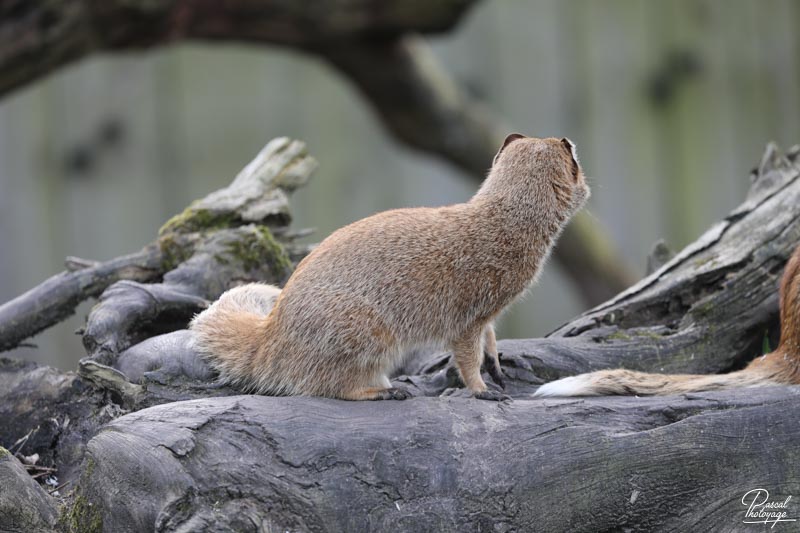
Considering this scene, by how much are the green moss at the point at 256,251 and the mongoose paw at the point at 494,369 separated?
1.37 m

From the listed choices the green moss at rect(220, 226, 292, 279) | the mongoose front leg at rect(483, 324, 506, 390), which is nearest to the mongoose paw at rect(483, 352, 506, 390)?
the mongoose front leg at rect(483, 324, 506, 390)

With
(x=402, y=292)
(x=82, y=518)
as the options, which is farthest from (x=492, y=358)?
(x=82, y=518)

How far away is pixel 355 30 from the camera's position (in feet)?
24.7

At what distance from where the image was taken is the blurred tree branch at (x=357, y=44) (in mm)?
6453

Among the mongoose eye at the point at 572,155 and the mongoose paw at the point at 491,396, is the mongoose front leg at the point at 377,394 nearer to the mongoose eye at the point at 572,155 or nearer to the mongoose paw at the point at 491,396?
the mongoose paw at the point at 491,396

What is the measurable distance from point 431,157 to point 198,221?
394cm

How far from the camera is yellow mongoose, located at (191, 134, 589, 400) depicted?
3.66m

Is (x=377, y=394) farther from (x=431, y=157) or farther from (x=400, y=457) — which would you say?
(x=431, y=157)

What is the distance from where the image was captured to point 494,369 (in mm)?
4156

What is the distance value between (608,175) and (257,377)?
5.98 m

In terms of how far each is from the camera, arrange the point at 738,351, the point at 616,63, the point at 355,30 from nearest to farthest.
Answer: the point at 738,351, the point at 355,30, the point at 616,63

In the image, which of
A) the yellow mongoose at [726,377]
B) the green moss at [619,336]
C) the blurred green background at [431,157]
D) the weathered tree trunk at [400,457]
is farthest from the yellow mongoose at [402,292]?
the blurred green background at [431,157]

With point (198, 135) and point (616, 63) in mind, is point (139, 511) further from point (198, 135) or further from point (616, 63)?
point (616, 63)

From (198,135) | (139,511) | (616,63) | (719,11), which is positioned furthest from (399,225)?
(719,11)
